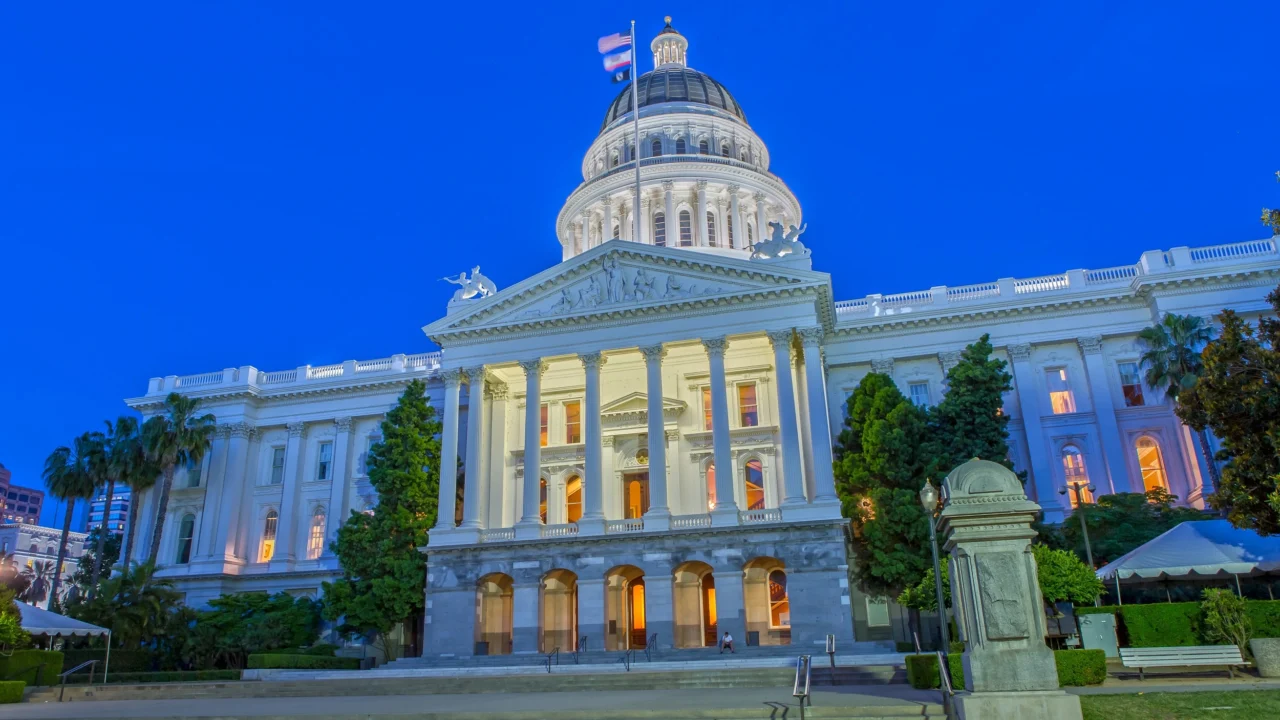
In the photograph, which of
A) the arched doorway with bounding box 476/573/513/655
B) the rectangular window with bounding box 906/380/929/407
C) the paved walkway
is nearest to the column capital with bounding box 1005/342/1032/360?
the rectangular window with bounding box 906/380/929/407

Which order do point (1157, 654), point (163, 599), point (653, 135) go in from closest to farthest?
point (1157, 654) < point (163, 599) < point (653, 135)

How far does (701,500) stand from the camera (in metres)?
42.5

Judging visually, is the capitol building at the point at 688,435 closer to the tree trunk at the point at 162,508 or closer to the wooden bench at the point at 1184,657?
the tree trunk at the point at 162,508

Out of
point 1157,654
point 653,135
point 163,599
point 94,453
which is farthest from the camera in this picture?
point 653,135

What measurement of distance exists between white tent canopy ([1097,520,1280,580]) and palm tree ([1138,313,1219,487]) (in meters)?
14.7

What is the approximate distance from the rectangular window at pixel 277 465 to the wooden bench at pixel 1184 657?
45.3 metres

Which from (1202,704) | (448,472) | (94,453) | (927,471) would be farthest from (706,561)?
(94,453)

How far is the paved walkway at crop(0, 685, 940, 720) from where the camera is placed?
659 inches

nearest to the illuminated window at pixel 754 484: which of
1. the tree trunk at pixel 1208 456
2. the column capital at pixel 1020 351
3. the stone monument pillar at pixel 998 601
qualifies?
the column capital at pixel 1020 351

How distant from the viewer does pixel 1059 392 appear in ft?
143

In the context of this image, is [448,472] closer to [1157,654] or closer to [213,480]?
[213,480]

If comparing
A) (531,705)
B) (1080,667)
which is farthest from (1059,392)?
(531,705)

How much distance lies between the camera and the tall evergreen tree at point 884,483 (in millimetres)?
35812

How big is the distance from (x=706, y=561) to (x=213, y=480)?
30963mm
